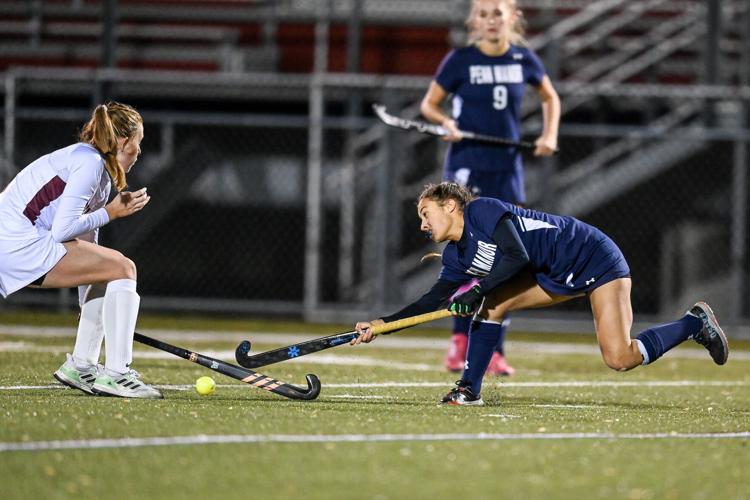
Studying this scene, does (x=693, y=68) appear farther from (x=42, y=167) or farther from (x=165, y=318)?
(x=42, y=167)

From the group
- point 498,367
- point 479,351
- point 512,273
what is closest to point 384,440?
point 512,273

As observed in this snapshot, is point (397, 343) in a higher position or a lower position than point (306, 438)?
lower

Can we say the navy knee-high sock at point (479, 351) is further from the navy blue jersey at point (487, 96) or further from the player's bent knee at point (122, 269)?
the navy blue jersey at point (487, 96)

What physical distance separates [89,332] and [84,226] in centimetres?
63

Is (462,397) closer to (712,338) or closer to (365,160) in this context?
(712,338)

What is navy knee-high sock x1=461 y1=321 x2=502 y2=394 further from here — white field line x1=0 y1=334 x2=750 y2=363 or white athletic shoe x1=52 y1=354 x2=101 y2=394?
white field line x1=0 y1=334 x2=750 y2=363

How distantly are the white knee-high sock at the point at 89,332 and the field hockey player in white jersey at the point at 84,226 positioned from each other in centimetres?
17

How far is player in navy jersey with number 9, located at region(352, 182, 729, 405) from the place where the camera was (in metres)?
6.00

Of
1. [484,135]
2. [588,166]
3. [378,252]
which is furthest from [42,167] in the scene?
[588,166]

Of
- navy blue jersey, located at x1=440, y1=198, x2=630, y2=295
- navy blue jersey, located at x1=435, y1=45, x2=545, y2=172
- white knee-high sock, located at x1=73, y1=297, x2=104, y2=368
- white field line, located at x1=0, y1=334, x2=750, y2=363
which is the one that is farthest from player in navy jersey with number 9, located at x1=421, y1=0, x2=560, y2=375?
white knee-high sock, located at x1=73, y1=297, x2=104, y2=368

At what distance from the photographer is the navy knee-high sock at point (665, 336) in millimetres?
6316

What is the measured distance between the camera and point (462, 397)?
6.14m

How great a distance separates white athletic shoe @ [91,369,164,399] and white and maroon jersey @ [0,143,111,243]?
64 centimetres

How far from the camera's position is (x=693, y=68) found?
15.1m
